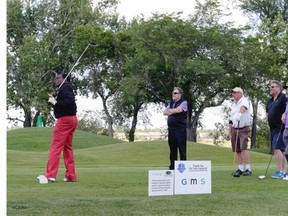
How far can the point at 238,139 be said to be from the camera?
12.9m

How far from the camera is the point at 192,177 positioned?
8.58 m

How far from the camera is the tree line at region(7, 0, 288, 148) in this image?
47.3 metres

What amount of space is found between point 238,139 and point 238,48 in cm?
3571

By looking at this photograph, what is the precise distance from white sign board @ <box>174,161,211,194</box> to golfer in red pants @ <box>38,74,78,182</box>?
2.93 metres

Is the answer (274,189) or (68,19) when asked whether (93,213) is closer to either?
(274,189)

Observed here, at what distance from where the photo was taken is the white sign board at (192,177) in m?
8.43

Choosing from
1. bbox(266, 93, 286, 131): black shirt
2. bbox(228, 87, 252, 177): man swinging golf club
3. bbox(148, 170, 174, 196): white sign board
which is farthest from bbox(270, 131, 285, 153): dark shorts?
bbox(148, 170, 174, 196): white sign board

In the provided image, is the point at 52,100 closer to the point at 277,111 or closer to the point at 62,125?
the point at 62,125

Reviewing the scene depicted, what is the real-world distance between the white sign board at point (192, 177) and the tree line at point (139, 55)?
33321 millimetres

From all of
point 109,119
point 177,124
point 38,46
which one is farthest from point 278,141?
point 109,119

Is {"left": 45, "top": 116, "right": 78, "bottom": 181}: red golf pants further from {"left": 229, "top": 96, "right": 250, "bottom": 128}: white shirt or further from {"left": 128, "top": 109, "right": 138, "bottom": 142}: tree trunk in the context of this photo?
{"left": 128, "top": 109, "right": 138, "bottom": 142}: tree trunk

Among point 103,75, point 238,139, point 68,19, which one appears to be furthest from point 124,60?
point 238,139

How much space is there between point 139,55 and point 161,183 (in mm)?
41348

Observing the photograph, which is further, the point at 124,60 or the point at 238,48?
the point at 124,60
